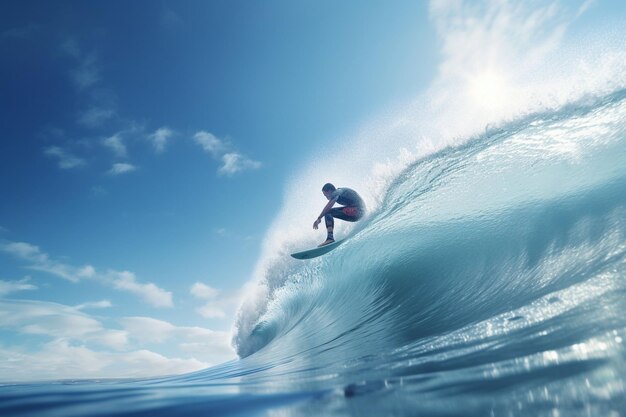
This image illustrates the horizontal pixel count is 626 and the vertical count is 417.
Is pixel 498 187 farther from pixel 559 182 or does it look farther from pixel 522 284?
pixel 522 284

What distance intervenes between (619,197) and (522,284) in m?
2.14

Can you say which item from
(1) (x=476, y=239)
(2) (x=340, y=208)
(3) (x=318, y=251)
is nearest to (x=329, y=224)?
(2) (x=340, y=208)

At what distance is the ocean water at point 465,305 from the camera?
1.37 metres

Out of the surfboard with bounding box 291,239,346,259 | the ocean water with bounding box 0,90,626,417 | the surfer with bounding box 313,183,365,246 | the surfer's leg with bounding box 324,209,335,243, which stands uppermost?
the surfer with bounding box 313,183,365,246

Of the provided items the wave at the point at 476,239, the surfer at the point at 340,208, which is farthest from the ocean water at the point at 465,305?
the surfer at the point at 340,208

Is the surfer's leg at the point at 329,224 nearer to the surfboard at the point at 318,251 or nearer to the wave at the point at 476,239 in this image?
the surfboard at the point at 318,251

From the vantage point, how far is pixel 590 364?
130cm

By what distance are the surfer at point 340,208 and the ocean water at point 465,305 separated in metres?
0.47

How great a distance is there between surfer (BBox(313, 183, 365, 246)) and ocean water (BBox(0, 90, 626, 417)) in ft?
1.54

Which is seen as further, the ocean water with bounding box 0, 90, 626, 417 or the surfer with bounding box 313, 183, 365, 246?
the surfer with bounding box 313, 183, 365, 246

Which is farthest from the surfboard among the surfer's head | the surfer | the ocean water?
the surfer's head

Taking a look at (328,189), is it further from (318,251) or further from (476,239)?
(476,239)

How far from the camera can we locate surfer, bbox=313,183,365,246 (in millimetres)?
9117

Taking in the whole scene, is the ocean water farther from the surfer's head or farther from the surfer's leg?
the surfer's head
